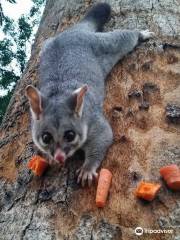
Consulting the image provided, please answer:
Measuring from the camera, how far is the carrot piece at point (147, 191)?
11.6ft

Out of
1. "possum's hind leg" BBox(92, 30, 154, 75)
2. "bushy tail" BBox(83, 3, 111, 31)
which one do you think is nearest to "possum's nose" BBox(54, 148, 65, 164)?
"possum's hind leg" BBox(92, 30, 154, 75)

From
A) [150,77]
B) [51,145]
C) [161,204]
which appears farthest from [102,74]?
[161,204]

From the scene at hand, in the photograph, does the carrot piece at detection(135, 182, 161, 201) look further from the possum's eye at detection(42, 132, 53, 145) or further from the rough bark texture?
the possum's eye at detection(42, 132, 53, 145)

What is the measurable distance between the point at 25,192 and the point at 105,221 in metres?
0.90

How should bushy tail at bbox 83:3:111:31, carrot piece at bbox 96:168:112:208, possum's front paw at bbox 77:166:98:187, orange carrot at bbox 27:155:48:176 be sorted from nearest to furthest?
carrot piece at bbox 96:168:112:208
possum's front paw at bbox 77:166:98:187
orange carrot at bbox 27:155:48:176
bushy tail at bbox 83:3:111:31

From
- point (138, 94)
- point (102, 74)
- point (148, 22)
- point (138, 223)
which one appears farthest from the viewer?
point (148, 22)

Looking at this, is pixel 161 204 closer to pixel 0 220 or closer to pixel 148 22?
pixel 0 220

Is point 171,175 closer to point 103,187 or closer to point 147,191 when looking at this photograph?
point 147,191

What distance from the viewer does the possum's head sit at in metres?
4.23

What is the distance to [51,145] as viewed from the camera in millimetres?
4258

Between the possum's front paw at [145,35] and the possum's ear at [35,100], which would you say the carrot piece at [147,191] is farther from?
the possum's front paw at [145,35]

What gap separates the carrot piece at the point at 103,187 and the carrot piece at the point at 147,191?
261 millimetres

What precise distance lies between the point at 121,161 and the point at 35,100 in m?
1.07

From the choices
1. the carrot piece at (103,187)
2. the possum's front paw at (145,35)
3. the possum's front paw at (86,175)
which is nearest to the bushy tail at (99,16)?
the possum's front paw at (145,35)
